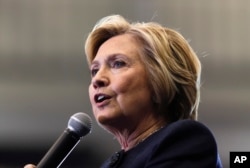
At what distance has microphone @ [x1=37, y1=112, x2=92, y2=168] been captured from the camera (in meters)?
0.94

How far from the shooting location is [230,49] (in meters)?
3.73

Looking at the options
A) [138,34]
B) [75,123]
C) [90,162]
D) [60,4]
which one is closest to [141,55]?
[138,34]

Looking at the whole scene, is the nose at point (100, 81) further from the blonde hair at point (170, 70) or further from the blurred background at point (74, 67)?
the blurred background at point (74, 67)

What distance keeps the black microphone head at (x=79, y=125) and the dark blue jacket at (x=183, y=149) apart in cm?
13

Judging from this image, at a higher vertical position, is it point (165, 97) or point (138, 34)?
point (138, 34)

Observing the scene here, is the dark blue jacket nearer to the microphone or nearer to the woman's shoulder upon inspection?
the woman's shoulder

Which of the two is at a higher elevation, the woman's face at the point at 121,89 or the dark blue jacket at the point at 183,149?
the woman's face at the point at 121,89

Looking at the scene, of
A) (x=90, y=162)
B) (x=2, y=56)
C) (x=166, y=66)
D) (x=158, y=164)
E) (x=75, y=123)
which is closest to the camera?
(x=158, y=164)

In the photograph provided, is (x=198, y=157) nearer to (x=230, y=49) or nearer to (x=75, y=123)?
(x=75, y=123)

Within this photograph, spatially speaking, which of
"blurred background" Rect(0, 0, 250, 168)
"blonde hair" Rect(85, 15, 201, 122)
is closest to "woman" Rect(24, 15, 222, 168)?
"blonde hair" Rect(85, 15, 201, 122)

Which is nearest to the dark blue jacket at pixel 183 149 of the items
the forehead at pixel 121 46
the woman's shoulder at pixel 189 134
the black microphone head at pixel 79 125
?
the woman's shoulder at pixel 189 134

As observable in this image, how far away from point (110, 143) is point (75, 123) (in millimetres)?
2649

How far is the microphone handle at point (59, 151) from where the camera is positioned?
938 millimetres

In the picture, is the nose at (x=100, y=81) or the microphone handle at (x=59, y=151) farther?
the nose at (x=100, y=81)
